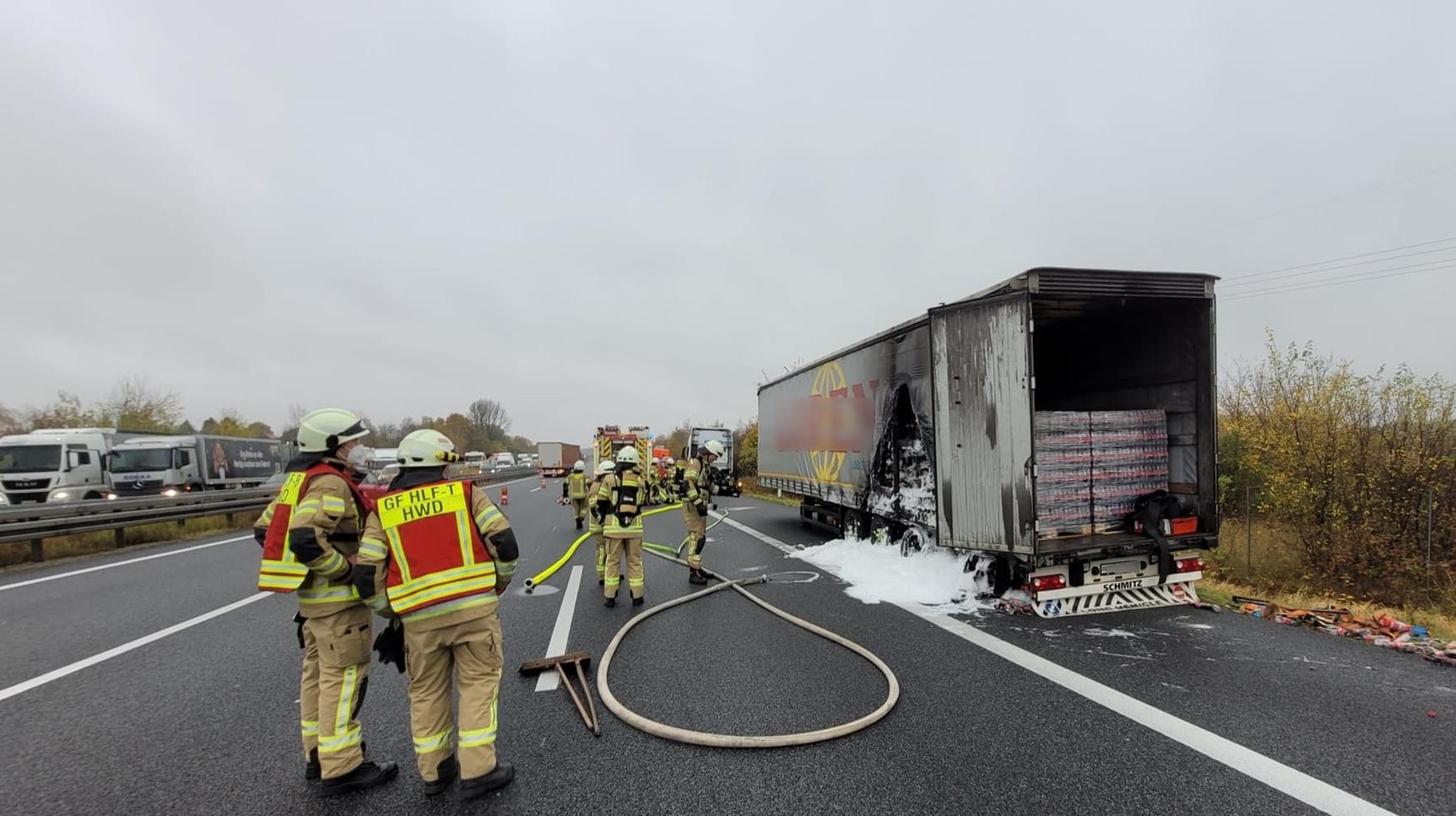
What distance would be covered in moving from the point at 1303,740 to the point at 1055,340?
5.61 metres

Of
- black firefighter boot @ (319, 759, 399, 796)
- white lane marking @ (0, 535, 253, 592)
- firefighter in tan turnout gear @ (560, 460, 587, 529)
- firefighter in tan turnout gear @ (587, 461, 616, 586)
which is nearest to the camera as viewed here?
black firefighter boot @ (319, 759, 399, 796)

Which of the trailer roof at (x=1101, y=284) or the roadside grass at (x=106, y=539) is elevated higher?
the trailer roof at (x=1101, y=284)

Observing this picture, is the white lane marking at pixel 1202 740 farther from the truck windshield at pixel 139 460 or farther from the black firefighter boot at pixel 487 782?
the truck windshield at pixel 139 460

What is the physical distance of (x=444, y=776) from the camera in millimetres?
2883

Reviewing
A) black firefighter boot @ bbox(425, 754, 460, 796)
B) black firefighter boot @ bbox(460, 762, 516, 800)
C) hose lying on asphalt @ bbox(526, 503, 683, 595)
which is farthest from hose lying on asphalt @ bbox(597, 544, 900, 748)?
hose lying on asphalt @ bbox(526, 503, 683, 595)

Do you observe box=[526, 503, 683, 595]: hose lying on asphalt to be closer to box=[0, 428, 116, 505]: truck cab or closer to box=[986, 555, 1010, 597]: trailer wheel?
box=[986, 555, 1010, 597]: trailer wheel

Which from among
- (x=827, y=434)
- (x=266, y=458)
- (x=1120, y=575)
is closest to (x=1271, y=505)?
(x=1120, y=575)

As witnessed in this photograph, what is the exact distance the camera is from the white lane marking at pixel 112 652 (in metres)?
4.35

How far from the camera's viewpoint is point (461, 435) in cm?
8188

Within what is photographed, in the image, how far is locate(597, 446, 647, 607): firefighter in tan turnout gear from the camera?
6.40 m

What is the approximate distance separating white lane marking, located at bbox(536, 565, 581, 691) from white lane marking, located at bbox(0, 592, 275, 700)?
3.62 meters

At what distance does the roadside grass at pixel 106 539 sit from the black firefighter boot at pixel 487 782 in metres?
12.7

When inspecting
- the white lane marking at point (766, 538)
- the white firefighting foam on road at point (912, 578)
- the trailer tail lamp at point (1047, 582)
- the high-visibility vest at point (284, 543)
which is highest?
the high-visibility vest at point (284, 543)

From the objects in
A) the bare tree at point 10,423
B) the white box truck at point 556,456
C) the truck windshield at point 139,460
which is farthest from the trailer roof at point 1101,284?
the bare tree at point 10,423
